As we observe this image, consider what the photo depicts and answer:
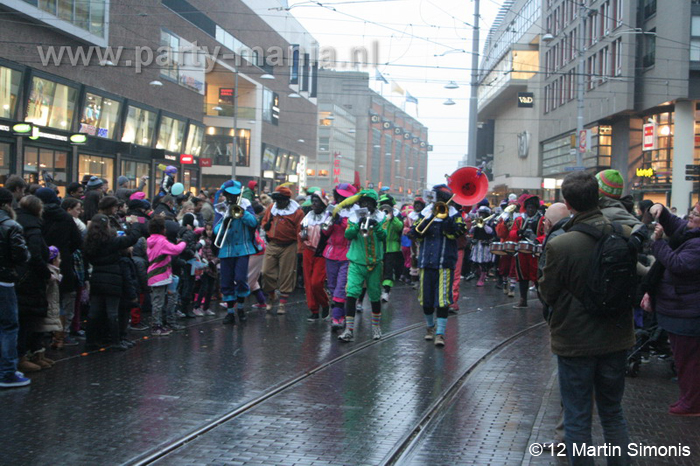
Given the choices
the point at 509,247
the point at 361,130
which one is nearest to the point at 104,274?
the point at 509,247

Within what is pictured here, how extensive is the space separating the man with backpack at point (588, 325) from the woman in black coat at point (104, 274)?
235 inches

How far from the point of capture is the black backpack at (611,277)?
436 cm

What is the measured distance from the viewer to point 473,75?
2625cm

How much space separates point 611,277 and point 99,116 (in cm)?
3100

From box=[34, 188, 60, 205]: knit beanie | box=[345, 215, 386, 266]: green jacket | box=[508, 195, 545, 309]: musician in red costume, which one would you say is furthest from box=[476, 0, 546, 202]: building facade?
box=[34, 188, 60, 205]: knit beanie

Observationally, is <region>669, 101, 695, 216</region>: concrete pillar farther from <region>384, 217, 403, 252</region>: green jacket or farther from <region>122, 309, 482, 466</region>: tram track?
<region>122, 309, 482, 466</region>: tram track

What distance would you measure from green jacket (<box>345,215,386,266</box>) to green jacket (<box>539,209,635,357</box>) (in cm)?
578

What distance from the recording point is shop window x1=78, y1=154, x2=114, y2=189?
31.2 meters

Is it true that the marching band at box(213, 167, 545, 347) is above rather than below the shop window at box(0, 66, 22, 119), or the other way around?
below

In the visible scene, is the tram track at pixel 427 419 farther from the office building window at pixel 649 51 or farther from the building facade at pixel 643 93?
the office building window at pixel 649 51

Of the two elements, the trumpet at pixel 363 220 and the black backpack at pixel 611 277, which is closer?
the black backpack at pixel 611 277

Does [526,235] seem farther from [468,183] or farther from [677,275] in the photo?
[677,275]

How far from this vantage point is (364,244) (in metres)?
10.4

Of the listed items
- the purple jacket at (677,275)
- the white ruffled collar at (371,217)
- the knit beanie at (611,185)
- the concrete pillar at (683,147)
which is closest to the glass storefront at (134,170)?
the concrete pillar at (683,147)
